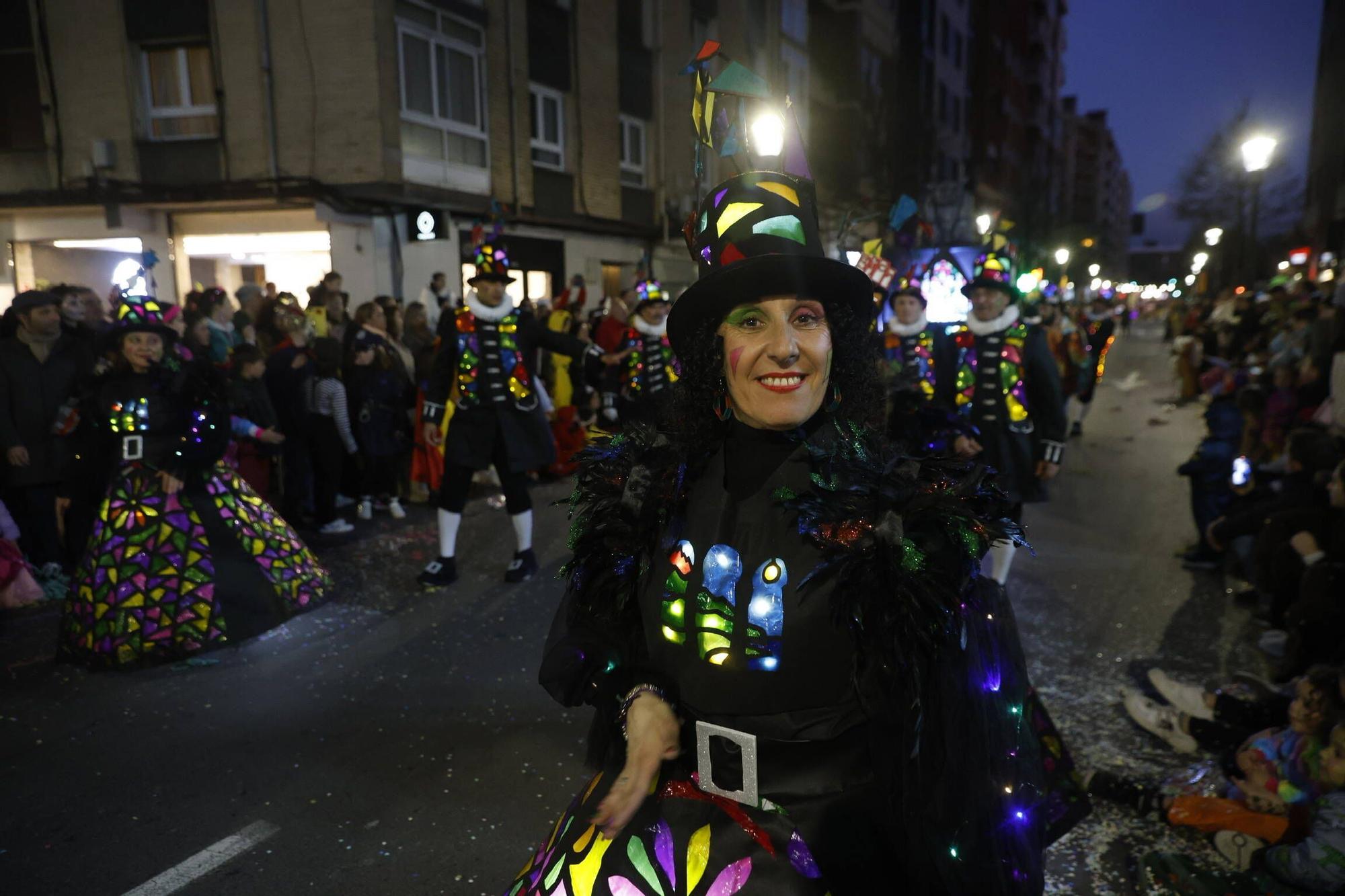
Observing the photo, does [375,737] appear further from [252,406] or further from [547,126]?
[547,126]

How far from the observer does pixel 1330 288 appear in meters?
13.5

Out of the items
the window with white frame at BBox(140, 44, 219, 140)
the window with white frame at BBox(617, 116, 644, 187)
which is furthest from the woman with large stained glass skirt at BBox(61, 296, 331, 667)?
the window with white frame at BBox(617, 116, 644, 187)

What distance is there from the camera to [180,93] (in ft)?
48.1

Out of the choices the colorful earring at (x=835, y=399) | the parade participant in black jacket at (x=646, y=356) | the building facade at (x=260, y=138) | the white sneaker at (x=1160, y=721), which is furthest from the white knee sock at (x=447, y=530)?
the building facade at (x=260, y=138)

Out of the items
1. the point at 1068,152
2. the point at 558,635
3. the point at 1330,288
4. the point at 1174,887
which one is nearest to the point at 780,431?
the point at 558,635

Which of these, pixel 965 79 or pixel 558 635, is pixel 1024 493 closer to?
pixel 558 635

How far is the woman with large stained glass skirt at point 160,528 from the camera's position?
4699 millimetres

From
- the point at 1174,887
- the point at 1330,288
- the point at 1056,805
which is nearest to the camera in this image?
the point at 1056,805

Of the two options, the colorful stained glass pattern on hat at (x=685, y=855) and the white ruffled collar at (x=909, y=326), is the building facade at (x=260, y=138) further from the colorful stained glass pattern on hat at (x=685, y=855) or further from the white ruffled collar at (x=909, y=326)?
the colorful stained glass pattern on hat at (x=685, y=855)

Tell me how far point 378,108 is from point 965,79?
40.6 m

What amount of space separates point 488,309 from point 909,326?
3.66m

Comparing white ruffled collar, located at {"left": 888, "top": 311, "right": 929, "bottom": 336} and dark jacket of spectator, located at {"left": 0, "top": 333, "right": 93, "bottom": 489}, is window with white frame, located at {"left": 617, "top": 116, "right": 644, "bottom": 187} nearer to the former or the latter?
white ruffled collar, located at {"left": 888, "top": 311, "right": 929, "bottom": 336}

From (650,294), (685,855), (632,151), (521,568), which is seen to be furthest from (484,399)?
(632,151)

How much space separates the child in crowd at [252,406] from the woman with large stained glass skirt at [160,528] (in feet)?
5.26
